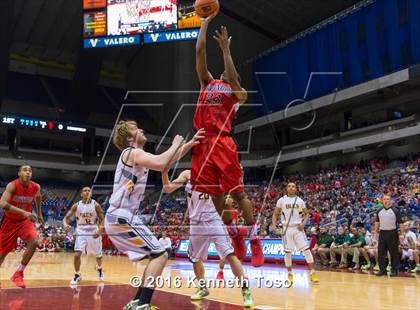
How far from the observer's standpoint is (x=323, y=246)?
1343 cm

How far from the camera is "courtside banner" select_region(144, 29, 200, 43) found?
729 inches

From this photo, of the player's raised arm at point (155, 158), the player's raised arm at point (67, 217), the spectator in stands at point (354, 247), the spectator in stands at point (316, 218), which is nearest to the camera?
the player's raised arm at point (155, 158)

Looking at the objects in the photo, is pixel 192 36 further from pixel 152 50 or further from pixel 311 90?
pixel 152 50

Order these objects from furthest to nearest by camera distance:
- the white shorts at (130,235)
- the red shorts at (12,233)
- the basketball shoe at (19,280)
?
the red shorts at (12,233), the basketball shoe at (19,280), the white shorts at (130,235)

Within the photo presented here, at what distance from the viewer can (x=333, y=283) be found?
27.7ft

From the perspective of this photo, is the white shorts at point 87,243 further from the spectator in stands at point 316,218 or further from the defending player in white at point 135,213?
the spectator in stands at point 316,218

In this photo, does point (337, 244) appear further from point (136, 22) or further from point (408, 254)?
point (136, 22)

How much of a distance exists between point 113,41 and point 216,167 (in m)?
15.9

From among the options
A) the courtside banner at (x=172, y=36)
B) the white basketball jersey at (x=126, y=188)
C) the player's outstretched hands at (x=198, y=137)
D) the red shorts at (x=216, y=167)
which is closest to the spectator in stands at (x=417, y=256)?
the red shorts at (x=216, y=167)

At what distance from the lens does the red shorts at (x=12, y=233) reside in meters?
7.20

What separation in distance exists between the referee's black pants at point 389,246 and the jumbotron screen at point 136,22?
11.5 m

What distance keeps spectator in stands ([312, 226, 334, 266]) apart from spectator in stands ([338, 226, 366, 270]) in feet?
2.51

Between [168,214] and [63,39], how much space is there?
1538 centimetres

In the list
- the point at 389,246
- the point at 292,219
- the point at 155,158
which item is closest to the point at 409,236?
the point at 389,246
